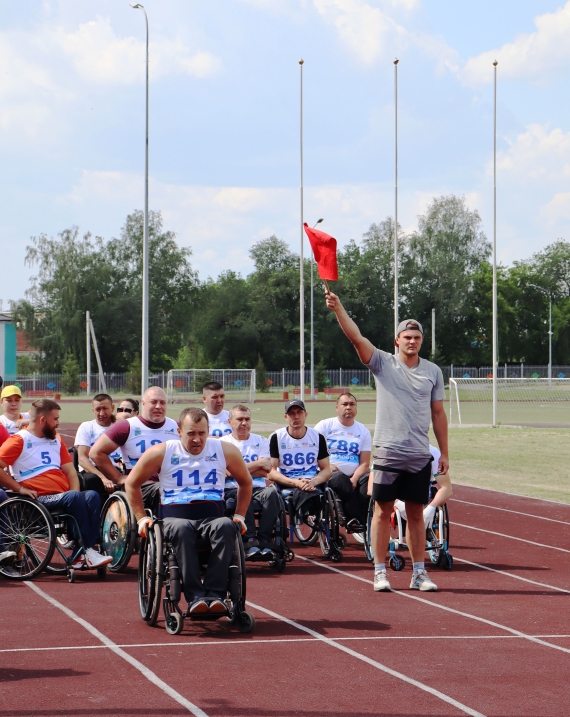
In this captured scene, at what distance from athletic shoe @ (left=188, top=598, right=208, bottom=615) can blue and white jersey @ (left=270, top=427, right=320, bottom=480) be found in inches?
146

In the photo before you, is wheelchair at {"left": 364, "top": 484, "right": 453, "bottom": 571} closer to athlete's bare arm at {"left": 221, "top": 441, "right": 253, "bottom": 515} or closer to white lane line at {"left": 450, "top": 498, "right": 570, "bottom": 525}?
athlete's bare arm at {"left": 221, "top": 441, "right": 253, "bottom": 515}

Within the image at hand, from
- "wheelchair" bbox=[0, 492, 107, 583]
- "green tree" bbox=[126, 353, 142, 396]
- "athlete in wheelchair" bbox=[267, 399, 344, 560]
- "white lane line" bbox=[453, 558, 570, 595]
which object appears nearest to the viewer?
"white lane line" bbox=[453, 558, 570, 595]

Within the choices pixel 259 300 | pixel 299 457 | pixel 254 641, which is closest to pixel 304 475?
pixel 299 457

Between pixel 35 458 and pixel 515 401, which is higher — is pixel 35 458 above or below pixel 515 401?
above

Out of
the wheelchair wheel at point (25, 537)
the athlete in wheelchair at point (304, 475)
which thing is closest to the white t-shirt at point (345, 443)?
the athlete in wheelchair at point (304, 475)

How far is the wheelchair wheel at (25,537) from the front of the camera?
8148 mm

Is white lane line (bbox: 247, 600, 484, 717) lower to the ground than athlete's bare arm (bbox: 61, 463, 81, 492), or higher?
lower

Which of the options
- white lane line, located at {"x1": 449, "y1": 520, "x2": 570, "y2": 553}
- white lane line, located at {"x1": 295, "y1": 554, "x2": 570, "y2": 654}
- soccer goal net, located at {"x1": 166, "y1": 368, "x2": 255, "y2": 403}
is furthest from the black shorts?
soccer goal net, located at {"x1": 166, "y1": 368, "x2": 255, "y2": 403}

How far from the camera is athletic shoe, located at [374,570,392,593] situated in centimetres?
760

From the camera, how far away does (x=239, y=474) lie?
6.66 m

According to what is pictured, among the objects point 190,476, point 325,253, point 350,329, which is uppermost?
point 325,253

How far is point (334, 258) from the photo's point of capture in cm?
765

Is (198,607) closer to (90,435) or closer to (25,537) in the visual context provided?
(25,537)

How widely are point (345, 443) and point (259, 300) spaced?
74.9m
